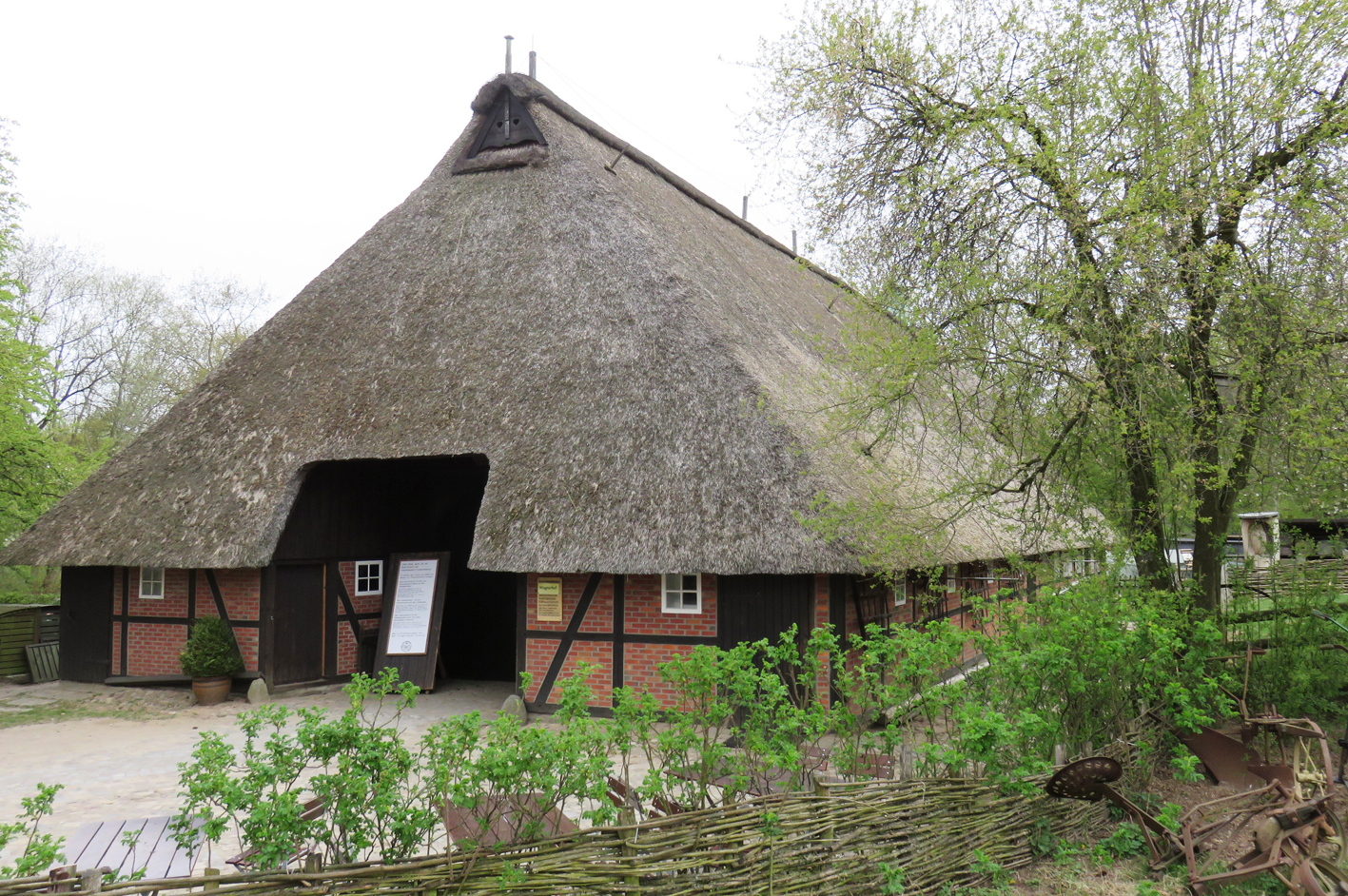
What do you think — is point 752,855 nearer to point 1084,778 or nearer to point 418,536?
point 1084,778

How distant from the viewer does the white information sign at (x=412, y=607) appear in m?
11.7

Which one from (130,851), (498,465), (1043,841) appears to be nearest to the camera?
(130,851)

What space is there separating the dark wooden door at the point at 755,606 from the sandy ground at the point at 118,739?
10.1 ft

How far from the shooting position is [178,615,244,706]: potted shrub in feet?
37.8

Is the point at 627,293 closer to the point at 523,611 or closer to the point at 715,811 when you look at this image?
the point at 523,611

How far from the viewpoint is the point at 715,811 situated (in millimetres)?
4016

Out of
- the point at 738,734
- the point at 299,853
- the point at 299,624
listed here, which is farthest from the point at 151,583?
the point at 738,734

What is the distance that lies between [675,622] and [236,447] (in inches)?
246

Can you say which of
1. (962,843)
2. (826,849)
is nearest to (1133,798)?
(962,843)

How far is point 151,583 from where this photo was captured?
41.2 ft

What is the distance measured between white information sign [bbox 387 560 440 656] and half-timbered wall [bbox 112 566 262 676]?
1.73 m

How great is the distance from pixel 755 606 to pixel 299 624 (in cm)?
609

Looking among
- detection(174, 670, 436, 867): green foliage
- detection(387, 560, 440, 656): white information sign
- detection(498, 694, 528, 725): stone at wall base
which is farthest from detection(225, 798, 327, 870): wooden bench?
detection(387, 560, 440, 656): white information sign

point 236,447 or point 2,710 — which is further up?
point 236,447
